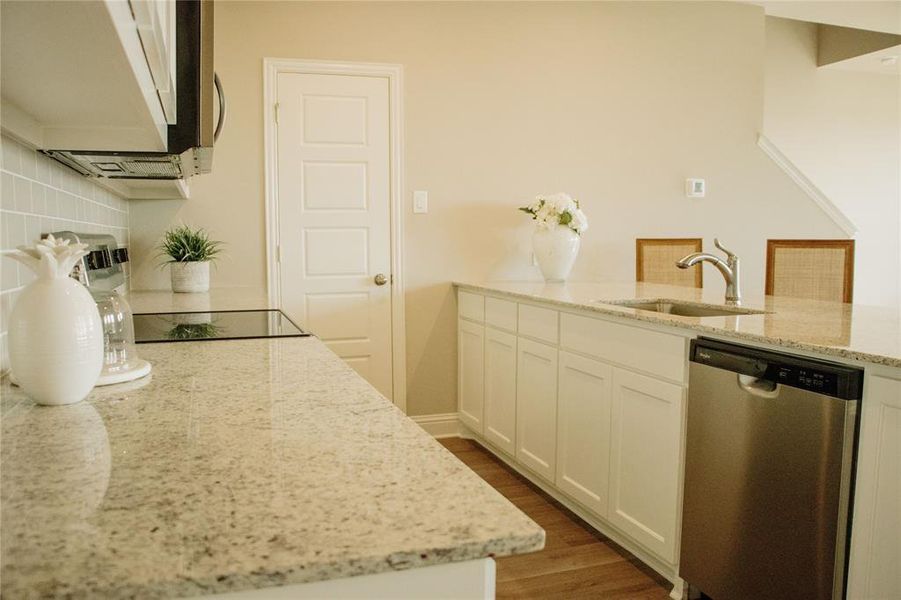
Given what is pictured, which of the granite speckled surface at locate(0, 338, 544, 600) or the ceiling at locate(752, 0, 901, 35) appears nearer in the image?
the granite speckled surface at locate(0, 338, 544, 600)

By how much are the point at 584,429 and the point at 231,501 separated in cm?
205

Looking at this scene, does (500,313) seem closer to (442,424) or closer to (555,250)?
(555,250)

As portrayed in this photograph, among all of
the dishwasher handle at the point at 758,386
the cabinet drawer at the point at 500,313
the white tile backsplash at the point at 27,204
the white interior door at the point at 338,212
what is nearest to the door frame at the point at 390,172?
the white interior door at the point at 338,212

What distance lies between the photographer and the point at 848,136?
5539 mm

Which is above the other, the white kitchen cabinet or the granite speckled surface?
the white kitchen cabinet

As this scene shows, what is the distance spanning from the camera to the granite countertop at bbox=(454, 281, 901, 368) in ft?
5.05

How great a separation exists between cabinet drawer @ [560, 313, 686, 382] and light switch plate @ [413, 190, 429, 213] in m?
1.33

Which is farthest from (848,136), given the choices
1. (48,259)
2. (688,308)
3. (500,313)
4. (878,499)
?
(48,259)

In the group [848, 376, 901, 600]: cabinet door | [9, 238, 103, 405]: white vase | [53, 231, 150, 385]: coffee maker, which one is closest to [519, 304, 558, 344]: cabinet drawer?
[848, 376, 901, 600]: cabinet door

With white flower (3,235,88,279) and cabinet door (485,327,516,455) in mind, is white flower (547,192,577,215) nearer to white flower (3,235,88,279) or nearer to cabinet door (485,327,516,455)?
cabinet door (485,327,516,455)

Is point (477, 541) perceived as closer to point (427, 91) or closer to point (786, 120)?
point (427, 91)

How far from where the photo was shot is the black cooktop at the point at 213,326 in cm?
161

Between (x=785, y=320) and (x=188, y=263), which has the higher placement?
(x=188, y=263)

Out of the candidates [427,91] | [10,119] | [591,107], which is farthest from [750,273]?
[10,119]
